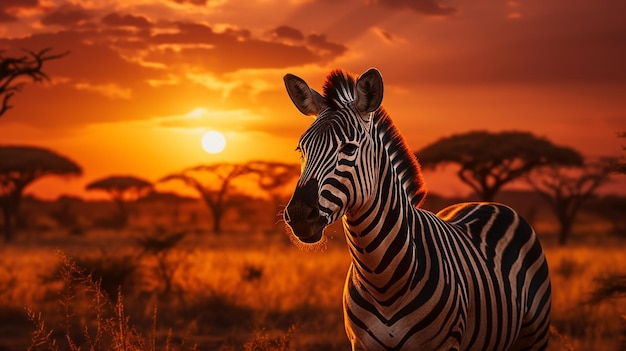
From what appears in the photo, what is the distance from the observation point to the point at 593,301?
8359 millimetres

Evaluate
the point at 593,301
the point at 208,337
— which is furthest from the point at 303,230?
the point at 208,337

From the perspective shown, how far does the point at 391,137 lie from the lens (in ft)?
14.3

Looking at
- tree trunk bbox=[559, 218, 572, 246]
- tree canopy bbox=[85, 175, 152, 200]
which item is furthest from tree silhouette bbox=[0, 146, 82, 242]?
tree trunk bbox=[559, 218, 572, 246]

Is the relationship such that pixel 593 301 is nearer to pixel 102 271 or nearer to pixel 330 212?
pixel 330 212

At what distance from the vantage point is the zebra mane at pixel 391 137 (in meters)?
4.03

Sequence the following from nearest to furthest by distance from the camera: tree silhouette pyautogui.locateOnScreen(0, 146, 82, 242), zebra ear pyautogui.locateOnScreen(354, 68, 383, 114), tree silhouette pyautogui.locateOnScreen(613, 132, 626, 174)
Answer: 1. zebra ear pyautogui.locateOnScreen(354, 68, 383, 114)
2. tree silhouette pyautogui.locateOnScreen(613, 132, 626, 174)
3. tree silhouette pyautogui.locateOnScreen(0, 146, 82, 242)

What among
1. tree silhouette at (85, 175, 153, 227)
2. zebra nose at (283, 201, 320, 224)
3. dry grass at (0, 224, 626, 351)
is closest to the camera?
zebra nose at (283, 201, 320, 224)

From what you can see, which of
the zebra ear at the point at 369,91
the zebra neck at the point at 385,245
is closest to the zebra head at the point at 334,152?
the zebra ear at the point at 369,91

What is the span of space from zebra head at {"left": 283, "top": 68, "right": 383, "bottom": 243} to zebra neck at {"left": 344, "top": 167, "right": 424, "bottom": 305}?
0.12m

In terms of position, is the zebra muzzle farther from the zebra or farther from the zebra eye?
the zebra eye

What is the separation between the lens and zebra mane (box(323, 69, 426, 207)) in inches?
159

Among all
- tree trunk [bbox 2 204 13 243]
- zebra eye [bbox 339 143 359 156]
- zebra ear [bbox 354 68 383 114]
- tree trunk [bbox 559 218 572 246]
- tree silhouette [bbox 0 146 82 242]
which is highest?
zebra ear [bbox 354 68 383 114]

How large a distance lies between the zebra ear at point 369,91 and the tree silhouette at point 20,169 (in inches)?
1205

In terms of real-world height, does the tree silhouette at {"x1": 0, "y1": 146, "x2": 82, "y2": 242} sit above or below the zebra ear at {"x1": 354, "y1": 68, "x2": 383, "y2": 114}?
below
